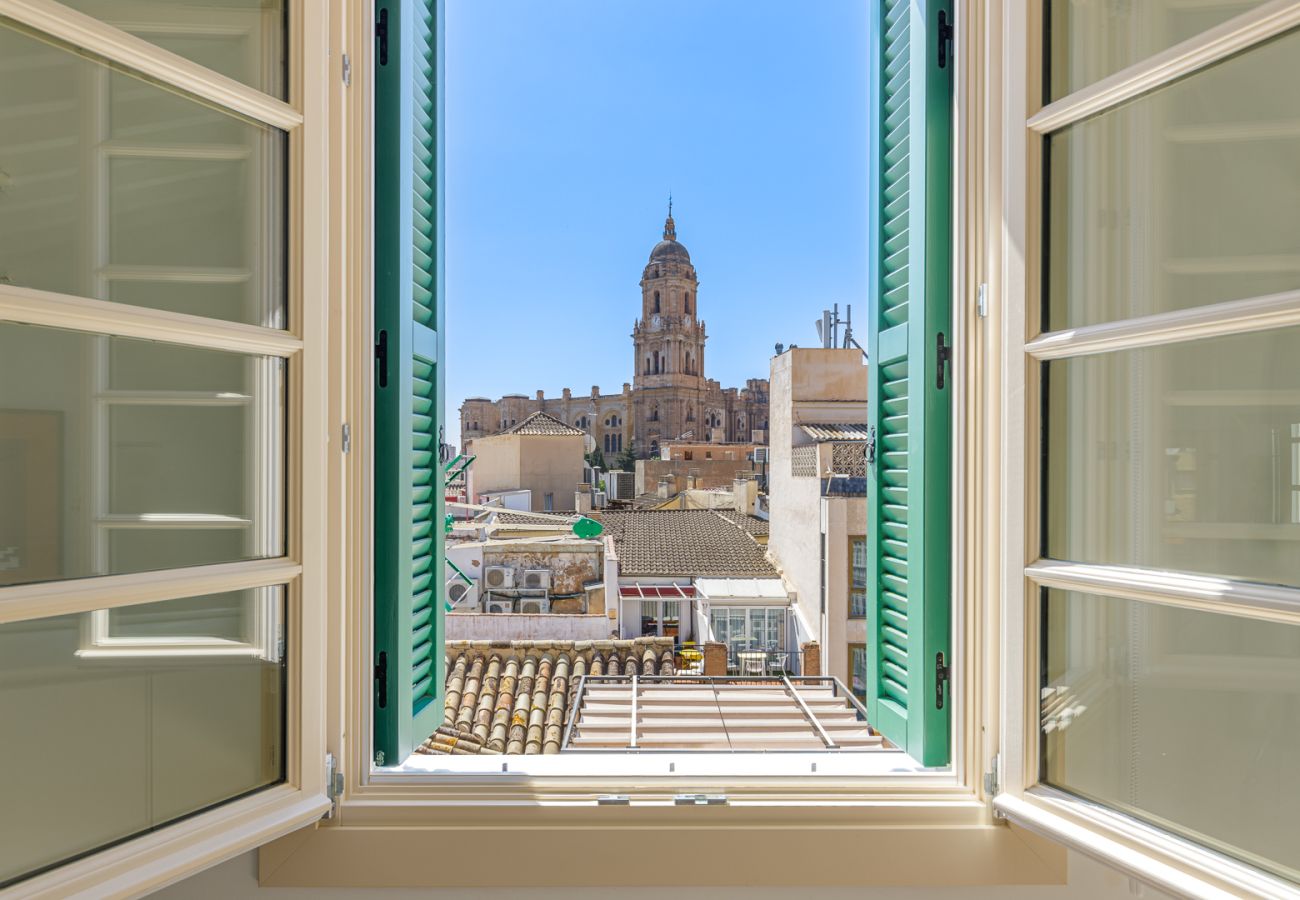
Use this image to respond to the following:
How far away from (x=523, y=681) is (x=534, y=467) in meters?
15.3

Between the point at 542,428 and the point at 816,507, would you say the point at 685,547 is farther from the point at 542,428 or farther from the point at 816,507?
the point at 542,428

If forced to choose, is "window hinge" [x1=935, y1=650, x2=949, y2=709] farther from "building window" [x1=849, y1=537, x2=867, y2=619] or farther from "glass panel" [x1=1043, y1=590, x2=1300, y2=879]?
"building window" [x1=849, y1=537, x2=867, y2=619]

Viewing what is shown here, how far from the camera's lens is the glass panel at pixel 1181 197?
88 centimetres

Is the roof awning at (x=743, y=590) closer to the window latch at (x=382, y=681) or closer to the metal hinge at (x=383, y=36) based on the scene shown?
the window latch at (x=382, y=681)

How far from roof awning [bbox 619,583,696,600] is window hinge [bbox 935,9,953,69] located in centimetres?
645

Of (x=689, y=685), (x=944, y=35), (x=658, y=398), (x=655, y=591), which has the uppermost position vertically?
(x=658, y=398)

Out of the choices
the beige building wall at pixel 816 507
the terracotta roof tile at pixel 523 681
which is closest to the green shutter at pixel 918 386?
the terracotta roof tile at pixel 523 681

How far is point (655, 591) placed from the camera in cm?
773

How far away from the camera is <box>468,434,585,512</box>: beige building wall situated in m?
19.4

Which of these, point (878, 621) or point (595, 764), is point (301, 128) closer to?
point (595, 764)

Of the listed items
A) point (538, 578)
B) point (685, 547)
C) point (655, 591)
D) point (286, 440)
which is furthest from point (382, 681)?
point (685, 547)

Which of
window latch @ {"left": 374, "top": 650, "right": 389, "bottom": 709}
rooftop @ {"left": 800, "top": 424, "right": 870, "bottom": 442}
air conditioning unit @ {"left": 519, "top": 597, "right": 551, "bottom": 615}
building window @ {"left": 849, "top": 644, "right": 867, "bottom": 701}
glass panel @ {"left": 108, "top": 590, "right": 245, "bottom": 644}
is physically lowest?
building window @ {"left": 849, "top": 644, "right": 867, "bottom": 701}

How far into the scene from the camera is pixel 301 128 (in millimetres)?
1075

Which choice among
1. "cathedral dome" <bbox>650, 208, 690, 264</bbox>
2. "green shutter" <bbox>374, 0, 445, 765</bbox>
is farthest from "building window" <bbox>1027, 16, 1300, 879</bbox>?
"cathedral dome" <bbox>650, 208, 690, 264</bbox>
